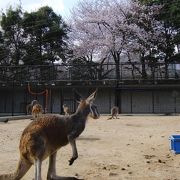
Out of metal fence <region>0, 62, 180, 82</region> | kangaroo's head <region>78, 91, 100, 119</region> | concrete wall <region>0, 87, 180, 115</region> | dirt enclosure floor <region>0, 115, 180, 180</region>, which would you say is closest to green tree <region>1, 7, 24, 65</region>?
metal fence <region>0, 62, 180, 82</region>

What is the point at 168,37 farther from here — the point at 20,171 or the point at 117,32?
the point at 20,171

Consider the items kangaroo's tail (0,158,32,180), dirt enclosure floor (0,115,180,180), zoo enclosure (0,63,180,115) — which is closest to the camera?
kangaroo's tail (0,158,32,180)

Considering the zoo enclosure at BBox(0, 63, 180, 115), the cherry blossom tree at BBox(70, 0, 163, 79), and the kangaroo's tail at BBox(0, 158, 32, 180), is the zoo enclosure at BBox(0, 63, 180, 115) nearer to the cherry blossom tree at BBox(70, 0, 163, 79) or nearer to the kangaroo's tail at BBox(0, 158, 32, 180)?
the cherry blossom tree at BBox(70, 0, 163, 79)

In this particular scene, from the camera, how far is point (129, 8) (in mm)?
50438

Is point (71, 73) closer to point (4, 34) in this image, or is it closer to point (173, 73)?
point (173, 73)

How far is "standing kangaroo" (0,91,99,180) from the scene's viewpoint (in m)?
7.21

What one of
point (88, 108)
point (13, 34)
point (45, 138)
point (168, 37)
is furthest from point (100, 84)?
point (45, 138)

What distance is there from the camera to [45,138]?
23.9ft

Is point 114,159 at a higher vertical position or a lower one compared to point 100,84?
lower

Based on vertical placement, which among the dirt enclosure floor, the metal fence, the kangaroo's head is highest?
the metal fence

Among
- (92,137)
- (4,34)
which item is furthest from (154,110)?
(92,137)

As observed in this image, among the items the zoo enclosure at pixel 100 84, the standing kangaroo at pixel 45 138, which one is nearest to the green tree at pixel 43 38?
the zoo enclosure at pixel 100 84

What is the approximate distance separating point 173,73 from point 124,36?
8718 mm

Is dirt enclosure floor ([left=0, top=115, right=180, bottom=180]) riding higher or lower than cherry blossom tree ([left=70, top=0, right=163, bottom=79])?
lower
